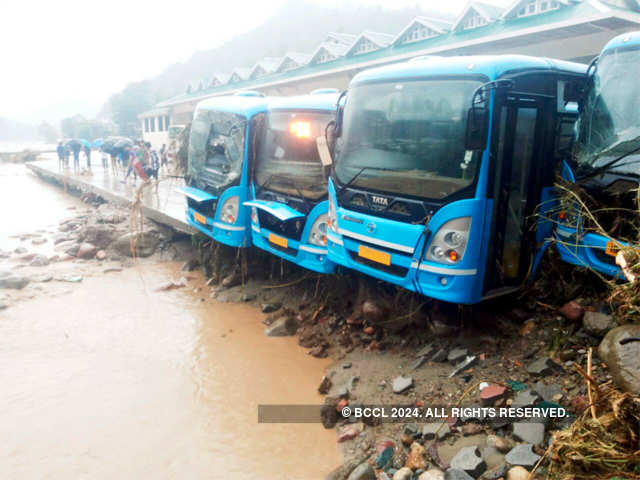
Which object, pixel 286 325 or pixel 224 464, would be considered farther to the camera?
pixel 286 325

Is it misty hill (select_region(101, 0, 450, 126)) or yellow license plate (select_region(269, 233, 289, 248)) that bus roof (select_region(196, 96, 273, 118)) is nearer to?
yellow license plate (select_region(269, 233, 289, 248))

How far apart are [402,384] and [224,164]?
440 cm

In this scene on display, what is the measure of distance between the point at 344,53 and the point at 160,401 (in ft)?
58.8

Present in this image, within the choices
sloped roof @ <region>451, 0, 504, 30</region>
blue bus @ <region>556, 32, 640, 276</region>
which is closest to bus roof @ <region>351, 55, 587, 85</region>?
blue bus @ <region>556, 32, 640, 276</region>

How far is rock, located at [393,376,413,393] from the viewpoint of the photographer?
15.5ft

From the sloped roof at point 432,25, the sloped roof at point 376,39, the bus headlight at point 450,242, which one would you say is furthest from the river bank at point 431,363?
the sloped roof at point 376,39

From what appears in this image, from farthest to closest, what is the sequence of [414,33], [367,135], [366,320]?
[414,33], [366,320], [367,135]

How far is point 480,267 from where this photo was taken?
454 centimetres

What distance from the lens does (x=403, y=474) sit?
3.72m

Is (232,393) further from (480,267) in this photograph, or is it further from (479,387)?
(480,267)

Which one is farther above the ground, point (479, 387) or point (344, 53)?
point (344, 53)

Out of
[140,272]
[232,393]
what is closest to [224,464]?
[232,393]

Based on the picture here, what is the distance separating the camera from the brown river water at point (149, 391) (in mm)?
4359

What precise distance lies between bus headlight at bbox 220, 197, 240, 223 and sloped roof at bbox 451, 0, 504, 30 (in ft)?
35.4
